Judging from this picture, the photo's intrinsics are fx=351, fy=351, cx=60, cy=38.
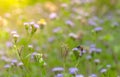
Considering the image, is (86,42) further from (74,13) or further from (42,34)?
(74,13)

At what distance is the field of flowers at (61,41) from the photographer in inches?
110

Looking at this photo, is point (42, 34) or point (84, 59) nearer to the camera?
point (84, 59)

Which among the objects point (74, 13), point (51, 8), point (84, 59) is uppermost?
point (51, 8)

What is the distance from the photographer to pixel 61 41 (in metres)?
3.84

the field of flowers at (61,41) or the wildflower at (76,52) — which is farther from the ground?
the field of flowers at (61,41)

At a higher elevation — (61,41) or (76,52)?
(61,41)

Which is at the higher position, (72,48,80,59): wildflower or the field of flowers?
the field of flowers

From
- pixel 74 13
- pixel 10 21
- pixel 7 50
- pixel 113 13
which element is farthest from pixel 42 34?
pixel 113 13

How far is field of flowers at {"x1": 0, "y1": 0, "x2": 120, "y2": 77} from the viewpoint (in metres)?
2.80

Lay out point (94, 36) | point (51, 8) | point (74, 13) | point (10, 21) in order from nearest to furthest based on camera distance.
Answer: point (94, 36) < point (74, 13) < point (10, 21) < point (51, 8)

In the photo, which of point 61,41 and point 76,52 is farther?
point 61,41

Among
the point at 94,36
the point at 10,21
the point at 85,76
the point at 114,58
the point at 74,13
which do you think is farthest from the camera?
the point at 10,21

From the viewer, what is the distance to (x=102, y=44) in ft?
13.7

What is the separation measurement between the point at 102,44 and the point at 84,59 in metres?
0.47
